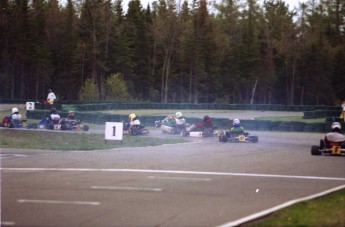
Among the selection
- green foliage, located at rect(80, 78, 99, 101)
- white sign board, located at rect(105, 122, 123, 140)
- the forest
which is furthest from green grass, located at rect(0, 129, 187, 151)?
the forest

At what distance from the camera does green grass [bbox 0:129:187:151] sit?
20250mm

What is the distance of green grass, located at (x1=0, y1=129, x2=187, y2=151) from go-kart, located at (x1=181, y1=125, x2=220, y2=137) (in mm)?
2371

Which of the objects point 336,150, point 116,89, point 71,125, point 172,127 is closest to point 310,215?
point 336,150

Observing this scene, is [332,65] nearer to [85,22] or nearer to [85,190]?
[85,22]

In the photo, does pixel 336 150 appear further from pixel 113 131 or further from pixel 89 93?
pixel 89 93

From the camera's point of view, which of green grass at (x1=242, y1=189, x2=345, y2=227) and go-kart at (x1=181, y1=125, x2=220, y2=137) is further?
go-kart at (x1=181, y1=125, x2=220, y2=137)

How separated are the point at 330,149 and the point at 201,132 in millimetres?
8562

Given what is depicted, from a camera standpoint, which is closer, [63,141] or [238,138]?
[63,141]

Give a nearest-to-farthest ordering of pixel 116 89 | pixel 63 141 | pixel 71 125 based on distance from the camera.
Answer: pixel 63 141, pixel 71 125, pixel 116 89

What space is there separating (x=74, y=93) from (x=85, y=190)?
70.2 m

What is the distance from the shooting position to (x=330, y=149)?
61.0 feet

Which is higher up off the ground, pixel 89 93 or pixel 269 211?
pixel 89 93

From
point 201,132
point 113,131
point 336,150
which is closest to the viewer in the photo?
point 336,150

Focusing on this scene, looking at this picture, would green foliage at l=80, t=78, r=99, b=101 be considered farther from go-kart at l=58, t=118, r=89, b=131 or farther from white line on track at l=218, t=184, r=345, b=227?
white line on track at l=218, t=184, r=345, b=227
